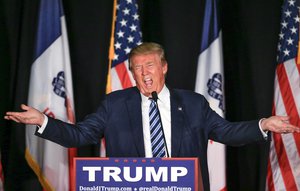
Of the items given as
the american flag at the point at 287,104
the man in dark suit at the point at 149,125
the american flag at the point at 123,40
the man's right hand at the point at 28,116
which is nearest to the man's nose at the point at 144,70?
the man in dark suit at the point at 149,125

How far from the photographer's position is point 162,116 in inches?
113

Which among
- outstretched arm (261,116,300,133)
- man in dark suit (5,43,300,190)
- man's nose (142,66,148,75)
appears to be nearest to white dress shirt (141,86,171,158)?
man in dark suit (5,43,300,190)

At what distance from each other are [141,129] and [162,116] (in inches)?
6.0

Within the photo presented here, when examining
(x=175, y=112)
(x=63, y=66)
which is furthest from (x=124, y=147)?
(x=63, y=66)

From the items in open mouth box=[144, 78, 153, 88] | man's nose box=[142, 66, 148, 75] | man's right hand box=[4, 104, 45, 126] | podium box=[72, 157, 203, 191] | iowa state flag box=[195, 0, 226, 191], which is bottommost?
podium box=[72, 157, 203, 191]

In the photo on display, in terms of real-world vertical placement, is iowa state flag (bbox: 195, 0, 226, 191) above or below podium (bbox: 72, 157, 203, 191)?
above

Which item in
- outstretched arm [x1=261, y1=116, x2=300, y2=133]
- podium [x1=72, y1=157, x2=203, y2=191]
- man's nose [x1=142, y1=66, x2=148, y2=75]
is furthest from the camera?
man's nose [x1=142, y1=66, x2=148, y2=75]

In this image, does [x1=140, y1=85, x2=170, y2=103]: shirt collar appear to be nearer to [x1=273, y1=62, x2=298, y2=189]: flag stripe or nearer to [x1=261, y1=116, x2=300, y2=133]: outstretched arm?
[x1=261, y1=116, x2=300, y2=133]: outstretched arm

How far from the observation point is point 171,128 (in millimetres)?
2785

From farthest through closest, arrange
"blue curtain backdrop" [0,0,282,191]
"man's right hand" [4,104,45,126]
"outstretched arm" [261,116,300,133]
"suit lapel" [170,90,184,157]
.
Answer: "blue curtain backdrop" [0,0,282,191] → "suit lapel" [170,90,184,157] → "outstretched arm" [261,116,300,133] → "man's right hand" [4,104,45,126]

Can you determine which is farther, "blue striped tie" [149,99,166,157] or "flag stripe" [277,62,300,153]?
"flag stripe" [277,62,300,153]

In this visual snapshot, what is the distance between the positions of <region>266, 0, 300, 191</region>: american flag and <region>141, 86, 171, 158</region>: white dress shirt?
191 centimetres

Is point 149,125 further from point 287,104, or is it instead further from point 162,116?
point 287,104

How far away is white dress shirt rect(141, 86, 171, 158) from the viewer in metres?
2.76
